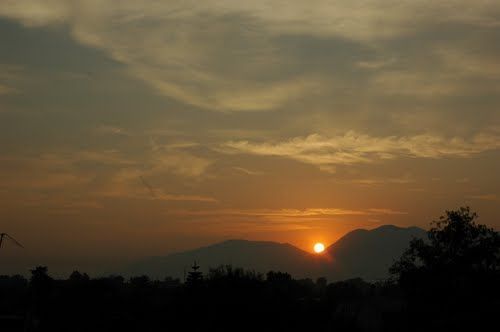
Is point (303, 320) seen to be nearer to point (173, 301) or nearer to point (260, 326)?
point (260, 326)

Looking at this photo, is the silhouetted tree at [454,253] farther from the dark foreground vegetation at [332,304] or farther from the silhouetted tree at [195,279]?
the silhouetted tree at [195,279]

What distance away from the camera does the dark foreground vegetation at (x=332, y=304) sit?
68750 millimetres

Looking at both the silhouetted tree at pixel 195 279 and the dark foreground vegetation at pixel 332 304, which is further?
the silhouetted tree at pixel 195 279

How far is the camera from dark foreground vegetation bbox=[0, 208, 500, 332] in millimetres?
68750

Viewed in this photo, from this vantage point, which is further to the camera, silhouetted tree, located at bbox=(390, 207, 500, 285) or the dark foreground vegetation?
silhouetted tree, located at bbox=(390, 207, 500, 285)

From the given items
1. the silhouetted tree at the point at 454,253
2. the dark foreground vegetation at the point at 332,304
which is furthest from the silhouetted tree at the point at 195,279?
the silhouetted tree at the point at 454,253

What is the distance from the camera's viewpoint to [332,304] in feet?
277

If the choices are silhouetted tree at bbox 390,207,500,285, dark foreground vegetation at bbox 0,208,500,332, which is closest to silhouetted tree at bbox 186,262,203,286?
dark foreground vegetation at bbox 0,208,500,332

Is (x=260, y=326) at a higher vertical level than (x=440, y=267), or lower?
lower

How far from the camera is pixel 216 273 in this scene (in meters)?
77.1

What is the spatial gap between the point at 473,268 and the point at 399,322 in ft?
57.9

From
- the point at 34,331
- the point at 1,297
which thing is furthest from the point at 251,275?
the point at 1,297

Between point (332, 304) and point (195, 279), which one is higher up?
point (195, 279)

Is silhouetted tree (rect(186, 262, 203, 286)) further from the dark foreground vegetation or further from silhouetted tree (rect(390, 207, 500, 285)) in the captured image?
silhouetted tree (rect(390, 207, 500, 285))
